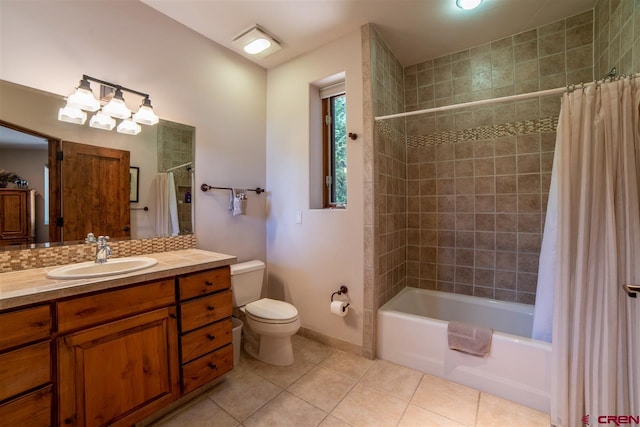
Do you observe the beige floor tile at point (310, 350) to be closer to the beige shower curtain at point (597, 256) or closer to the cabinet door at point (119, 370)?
the cabinet door at point (119, 370)

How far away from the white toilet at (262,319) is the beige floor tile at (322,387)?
24 centimetres

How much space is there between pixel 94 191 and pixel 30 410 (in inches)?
44.2

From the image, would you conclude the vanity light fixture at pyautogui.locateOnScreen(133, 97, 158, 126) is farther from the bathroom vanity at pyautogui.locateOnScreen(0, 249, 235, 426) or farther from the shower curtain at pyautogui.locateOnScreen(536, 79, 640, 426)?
the shower curtain at pyautogui.locateOnScreen(536, 79, 640, 426)

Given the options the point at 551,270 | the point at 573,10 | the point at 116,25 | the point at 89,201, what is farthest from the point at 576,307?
the point at 116,25

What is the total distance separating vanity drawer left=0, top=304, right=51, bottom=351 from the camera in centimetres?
96

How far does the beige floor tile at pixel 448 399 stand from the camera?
148cm

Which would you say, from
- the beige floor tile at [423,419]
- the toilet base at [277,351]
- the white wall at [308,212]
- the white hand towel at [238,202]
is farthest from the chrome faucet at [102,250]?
the beige floor tile at [423,419]

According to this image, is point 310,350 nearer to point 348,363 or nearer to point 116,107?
point 348,363

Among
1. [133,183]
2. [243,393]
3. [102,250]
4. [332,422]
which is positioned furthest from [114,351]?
[332,422]

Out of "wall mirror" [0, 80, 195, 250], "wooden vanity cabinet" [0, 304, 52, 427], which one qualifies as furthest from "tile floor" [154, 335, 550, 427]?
"wall mirror" [0, 80, 195, 250]

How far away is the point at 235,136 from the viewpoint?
237 cm

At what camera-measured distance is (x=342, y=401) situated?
1593 mm

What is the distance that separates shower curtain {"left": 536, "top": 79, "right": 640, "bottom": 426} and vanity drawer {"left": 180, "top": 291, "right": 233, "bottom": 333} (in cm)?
189

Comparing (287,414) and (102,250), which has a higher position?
(102,250)
